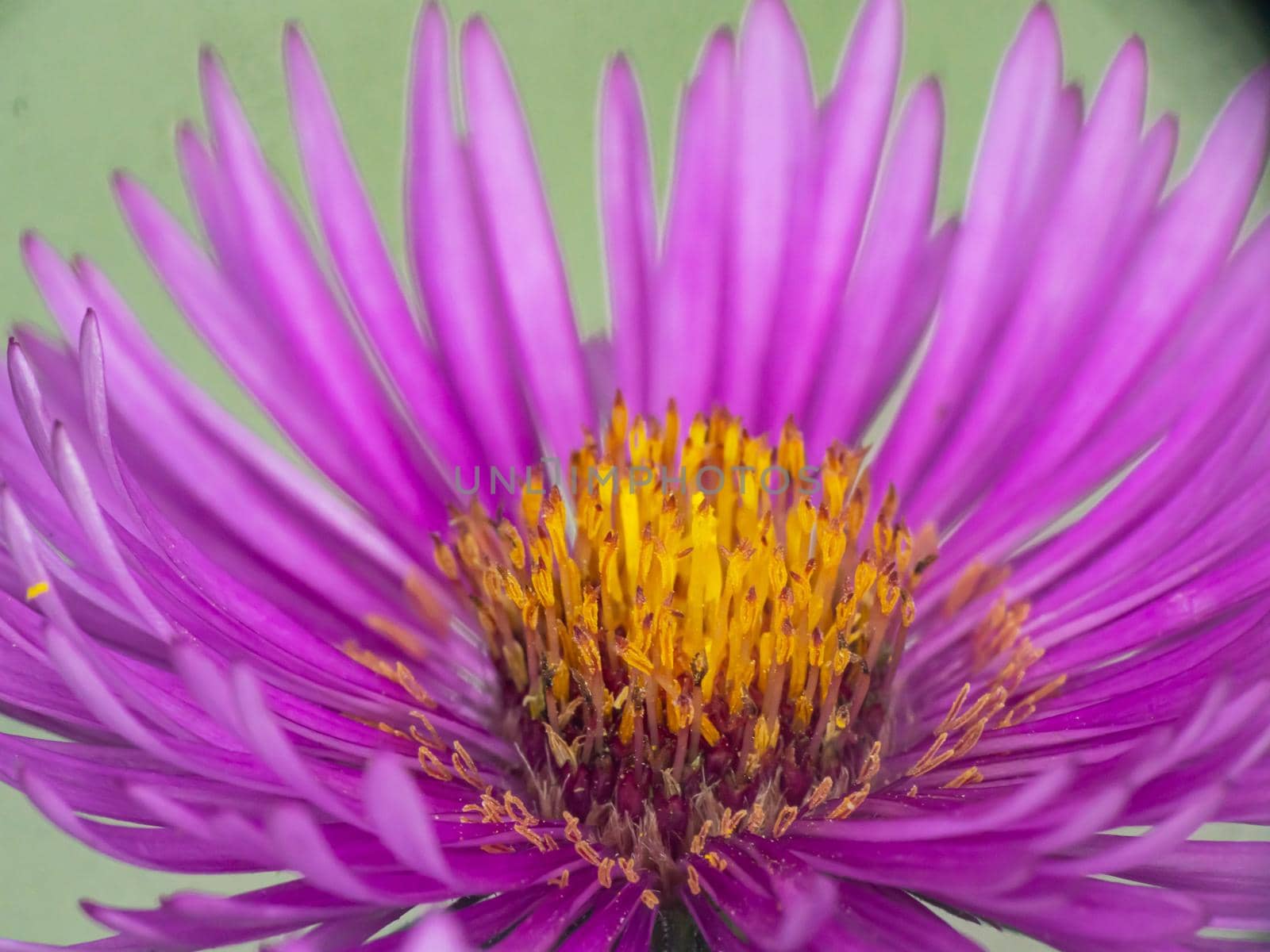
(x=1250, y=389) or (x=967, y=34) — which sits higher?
(x=967, y=34)

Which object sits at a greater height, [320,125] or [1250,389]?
[320,125]

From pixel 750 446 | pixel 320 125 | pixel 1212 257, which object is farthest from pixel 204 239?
pixel 1212 257

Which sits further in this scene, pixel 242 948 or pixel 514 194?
pixel 514 194

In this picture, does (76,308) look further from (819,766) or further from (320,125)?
(819,766)

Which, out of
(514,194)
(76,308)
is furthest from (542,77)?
(76,308)

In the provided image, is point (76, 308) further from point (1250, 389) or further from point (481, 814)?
point (1250, 389)

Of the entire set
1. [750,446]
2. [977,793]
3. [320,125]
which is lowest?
[977,793]
